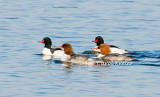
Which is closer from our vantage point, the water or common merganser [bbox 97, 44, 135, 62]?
the water

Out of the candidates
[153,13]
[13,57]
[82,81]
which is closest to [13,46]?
[13,57]

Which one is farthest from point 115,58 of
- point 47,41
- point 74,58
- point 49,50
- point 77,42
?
point 77,42

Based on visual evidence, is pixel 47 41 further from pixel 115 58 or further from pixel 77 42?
pixel 115 58

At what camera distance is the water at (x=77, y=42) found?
691 inches

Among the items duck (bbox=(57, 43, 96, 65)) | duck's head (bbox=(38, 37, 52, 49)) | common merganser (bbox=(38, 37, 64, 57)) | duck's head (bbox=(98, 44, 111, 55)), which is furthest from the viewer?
duck's head (bbox=(38, 37, 52, 49))

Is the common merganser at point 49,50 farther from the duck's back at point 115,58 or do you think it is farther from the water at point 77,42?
the duck's back at point 115,58

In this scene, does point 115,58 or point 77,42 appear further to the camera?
point 77,42

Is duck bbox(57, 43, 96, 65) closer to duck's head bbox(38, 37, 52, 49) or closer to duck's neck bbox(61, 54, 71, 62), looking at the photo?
duck's neck bbox(61, 54, 71, 62)

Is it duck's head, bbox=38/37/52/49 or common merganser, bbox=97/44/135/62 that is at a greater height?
duck's head, bbox=38/37/52/49

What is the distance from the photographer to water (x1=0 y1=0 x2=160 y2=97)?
17.5m

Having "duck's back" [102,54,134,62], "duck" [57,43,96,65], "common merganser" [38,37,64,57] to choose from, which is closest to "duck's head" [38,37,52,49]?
"common merganser" [38,37,64,57]

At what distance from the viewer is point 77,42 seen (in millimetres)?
27359

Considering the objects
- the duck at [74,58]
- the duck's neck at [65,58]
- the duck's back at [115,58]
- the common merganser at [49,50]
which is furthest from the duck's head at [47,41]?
the duck's back at [115,58]

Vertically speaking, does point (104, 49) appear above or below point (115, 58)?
above
